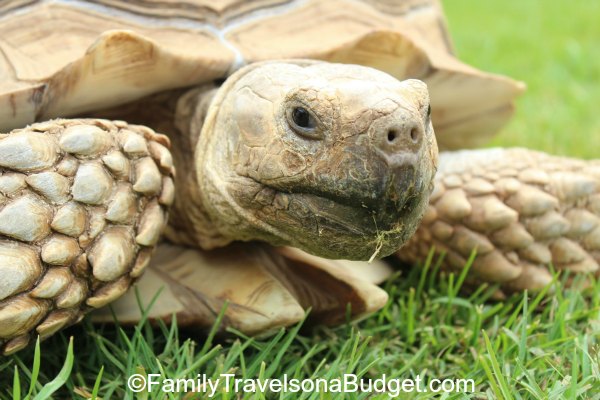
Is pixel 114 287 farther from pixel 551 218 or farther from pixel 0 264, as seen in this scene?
pixel 551 218

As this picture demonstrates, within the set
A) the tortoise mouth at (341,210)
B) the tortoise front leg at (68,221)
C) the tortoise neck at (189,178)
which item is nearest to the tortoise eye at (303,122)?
the tortoise mouth at (341,210)

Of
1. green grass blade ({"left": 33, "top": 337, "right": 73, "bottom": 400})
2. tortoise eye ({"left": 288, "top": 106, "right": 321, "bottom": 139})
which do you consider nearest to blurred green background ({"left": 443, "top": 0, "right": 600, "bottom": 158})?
tortoise eye ({"left": 288, "top": 106, "right": 321, "bottom": 139})

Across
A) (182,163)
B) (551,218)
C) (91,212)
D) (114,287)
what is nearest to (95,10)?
(182,163)

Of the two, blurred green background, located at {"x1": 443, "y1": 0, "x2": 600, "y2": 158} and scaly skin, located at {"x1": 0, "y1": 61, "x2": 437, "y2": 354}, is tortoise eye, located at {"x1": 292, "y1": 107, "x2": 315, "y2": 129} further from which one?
blurred green background, located at {"x1": 443, "y1": 0, "x2": 600, "y2": 158}

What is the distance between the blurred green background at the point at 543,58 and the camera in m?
4.12

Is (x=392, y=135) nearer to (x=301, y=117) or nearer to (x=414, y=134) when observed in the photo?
(x=414, y=134)

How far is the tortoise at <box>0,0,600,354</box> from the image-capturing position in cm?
164

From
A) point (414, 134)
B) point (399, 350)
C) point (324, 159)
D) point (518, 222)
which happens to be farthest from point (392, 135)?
point (518, 222)

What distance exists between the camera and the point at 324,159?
1627 mm

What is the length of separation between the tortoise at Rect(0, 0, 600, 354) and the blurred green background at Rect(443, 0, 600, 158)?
1.52 metres

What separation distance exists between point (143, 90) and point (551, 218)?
1.24m

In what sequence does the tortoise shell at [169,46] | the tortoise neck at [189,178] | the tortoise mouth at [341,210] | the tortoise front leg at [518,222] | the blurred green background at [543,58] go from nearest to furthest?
the tortoise mouth at [341,210] → the tortoise shell at [169,46] → the tortoise neck at [189,178] → the tortoise front leg at [518,222] → the blurred green background at [543,58]

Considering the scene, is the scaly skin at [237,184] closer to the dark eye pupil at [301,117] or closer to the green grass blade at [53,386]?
the dark eye pupil at [301,117]

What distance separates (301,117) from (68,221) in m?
0.55
